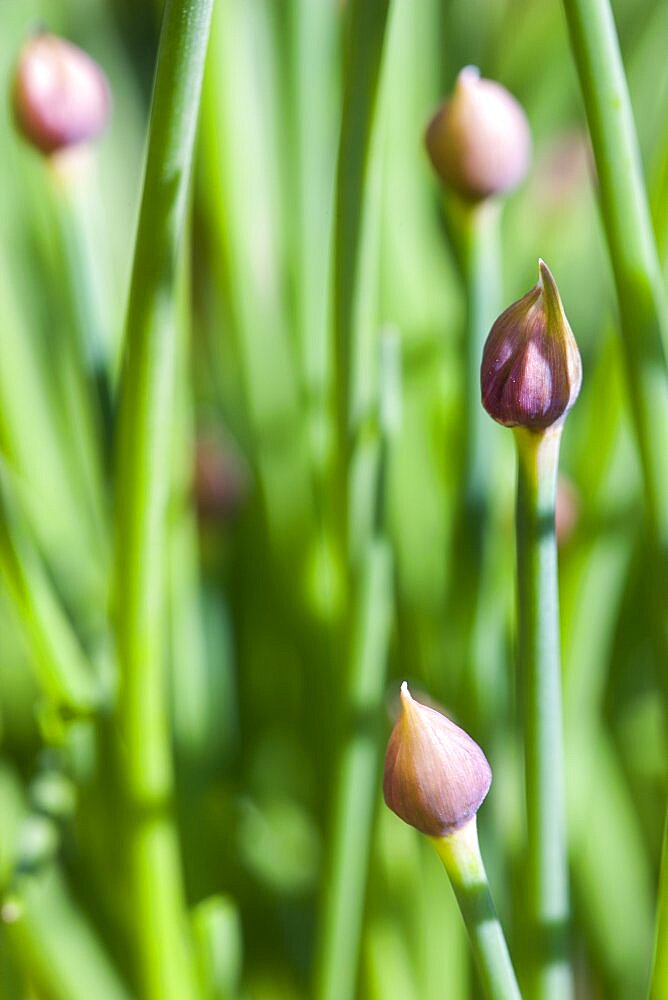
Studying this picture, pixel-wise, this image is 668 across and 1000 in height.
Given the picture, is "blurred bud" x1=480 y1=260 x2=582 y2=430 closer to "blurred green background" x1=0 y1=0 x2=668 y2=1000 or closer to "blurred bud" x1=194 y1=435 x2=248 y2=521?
"blurred green background" x1=0 y1=0 x2=668 y2=1000

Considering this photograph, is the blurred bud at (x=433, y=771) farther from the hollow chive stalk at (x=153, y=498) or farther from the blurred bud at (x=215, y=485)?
the blurred bud at (x=215, y=485)

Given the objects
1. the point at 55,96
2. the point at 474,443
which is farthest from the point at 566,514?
the point at 55,96

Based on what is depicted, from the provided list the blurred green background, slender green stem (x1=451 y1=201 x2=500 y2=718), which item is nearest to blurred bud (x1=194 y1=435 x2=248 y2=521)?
the blurred green background

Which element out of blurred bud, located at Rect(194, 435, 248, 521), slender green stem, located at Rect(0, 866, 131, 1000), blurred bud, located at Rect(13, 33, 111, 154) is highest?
blurred bud, located at Rect(13, 33, 111, 154)

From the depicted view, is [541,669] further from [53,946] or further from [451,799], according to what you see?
[53,946]

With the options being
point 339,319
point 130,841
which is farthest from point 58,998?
point 339,319

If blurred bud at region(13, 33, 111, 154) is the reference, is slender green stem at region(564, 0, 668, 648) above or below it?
below

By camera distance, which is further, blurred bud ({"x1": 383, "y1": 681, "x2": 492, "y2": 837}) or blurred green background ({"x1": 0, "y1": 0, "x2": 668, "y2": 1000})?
blurred green background ({"x1": 0, "y1": 0, "x2": 668, "y2": 1000})
